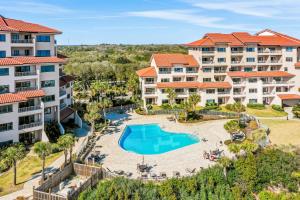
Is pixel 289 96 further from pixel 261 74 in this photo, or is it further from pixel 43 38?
pixel 43 38

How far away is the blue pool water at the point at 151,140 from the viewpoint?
1979 inches

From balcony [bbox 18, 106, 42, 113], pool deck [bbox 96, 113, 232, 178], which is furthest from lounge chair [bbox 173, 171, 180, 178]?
balcony [bbox 18, 106, 42, 113]

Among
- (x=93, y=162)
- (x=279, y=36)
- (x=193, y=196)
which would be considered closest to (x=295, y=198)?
(x=193, y=196)

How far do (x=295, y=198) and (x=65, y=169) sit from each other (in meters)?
25.2

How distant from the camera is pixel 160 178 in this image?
36.3m

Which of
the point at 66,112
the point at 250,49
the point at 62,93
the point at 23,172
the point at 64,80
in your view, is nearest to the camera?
the point at 23,172

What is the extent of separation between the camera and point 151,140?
55.0m

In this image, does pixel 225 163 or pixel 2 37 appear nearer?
pixel 225 163

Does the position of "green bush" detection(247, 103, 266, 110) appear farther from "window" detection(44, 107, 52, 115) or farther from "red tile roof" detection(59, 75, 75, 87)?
"window" detection(44, 107, 52, 115)

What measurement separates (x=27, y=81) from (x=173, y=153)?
2436cm

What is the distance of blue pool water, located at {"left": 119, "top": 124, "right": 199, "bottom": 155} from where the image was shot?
1979 inches

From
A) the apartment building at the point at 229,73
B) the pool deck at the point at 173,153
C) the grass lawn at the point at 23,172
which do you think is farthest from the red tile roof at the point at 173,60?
the grass lawn at the point at 23,172

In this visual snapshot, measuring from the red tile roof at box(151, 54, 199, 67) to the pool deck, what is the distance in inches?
720

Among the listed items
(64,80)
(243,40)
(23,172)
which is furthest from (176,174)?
(243,40)
